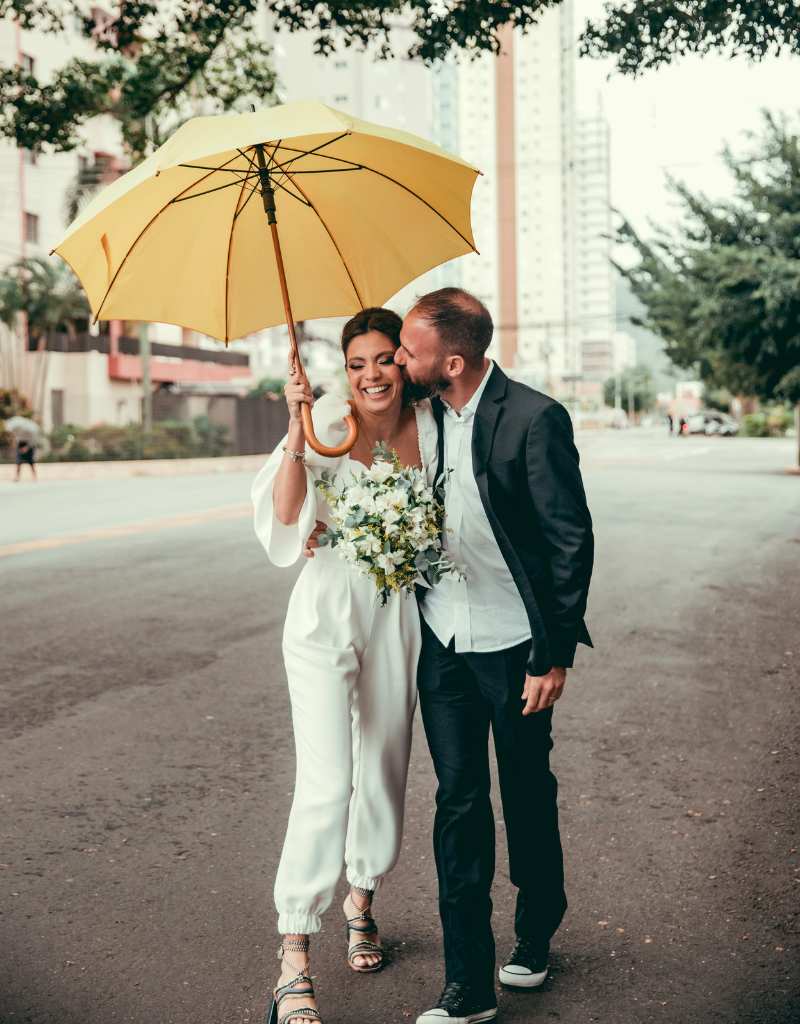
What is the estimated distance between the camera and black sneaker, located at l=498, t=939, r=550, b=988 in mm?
3240

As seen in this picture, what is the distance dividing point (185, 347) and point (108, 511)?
121ft

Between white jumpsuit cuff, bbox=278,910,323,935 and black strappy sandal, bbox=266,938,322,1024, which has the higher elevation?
white jumpsuit cuff, bbox=278,910,323,935

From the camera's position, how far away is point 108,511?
20.0 metres

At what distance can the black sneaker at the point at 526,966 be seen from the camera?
10.6 feet

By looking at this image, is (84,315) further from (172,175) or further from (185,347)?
(172,175)

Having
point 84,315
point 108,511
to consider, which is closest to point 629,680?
point 108,511

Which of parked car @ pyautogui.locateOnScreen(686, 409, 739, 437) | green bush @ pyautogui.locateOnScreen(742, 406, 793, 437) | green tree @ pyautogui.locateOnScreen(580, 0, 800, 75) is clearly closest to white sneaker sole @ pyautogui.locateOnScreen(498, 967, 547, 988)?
green tree @ pyautogui.locateOnScreen(580, 0, 800, 75)

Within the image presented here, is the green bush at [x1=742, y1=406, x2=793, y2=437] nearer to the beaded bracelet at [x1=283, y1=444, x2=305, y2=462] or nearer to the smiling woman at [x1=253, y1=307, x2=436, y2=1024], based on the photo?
the smiling woman at [x1=253, y1=307, x2=436, y2=1024]

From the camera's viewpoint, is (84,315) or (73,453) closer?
(73,453)

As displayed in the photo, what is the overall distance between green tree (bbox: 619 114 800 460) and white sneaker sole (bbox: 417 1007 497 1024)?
25196 mm

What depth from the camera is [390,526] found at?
291cm

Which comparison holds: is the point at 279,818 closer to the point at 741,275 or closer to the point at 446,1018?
the point at 446,1018

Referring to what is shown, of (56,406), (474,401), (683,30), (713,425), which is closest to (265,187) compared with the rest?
(474,401)

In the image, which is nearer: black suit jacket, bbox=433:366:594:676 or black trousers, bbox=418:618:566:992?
black suit jacket, bbox=433:366:594:676
